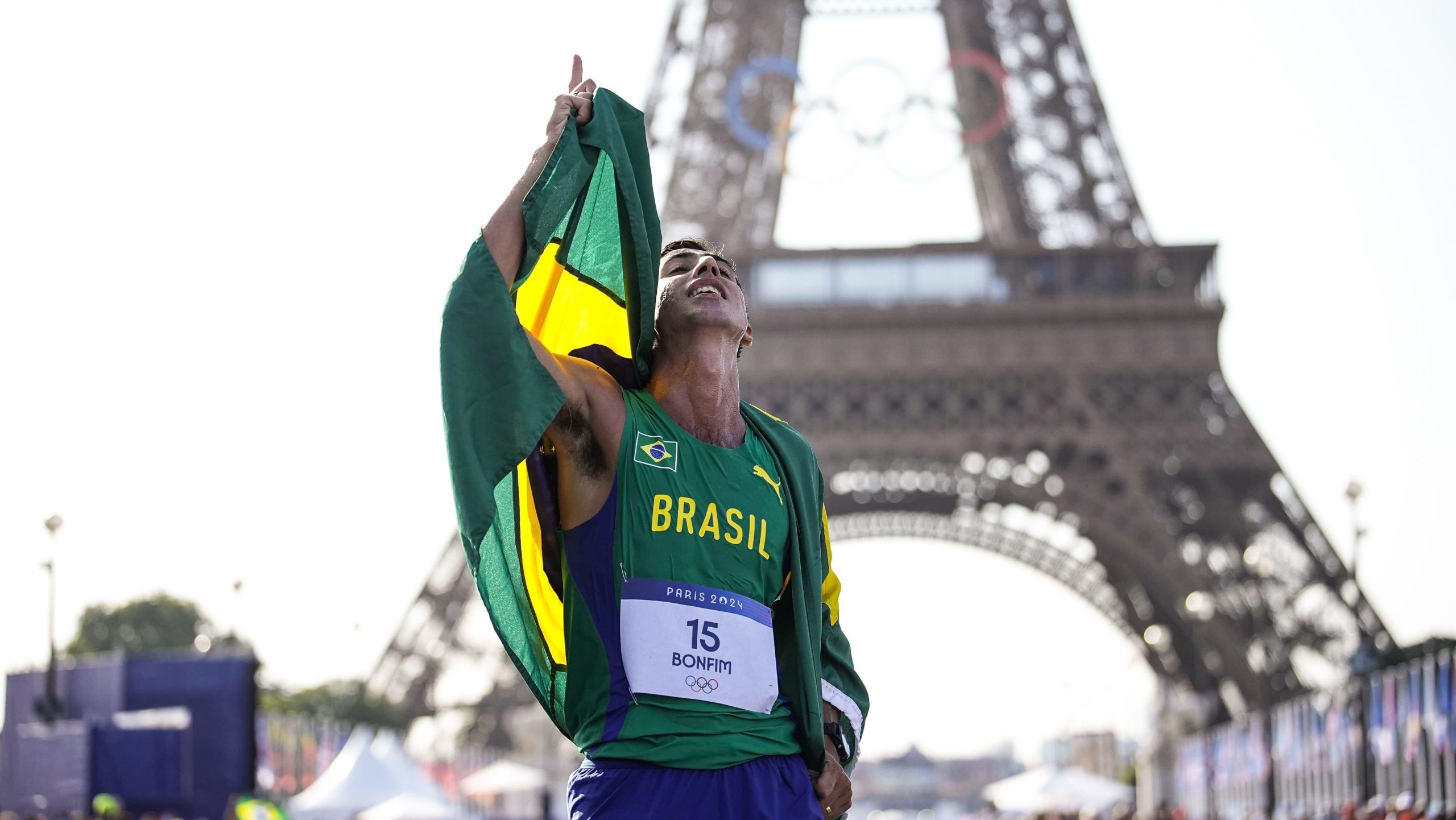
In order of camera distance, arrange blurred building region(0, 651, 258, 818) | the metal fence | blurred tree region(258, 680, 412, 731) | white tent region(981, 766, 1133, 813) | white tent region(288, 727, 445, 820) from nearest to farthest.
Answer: blurred building region(0, 651, 258, 818), the metal fence, white tent region(288, 727, 445, 820), white tent region(981, 766, 1133, 813), blurred tree region(258, 680, 412, 731)

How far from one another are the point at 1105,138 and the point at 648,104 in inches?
365

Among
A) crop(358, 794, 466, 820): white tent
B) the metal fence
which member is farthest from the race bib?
crop(358, 794, 466, 820): white tent

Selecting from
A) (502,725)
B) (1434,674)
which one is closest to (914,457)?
(502,725)

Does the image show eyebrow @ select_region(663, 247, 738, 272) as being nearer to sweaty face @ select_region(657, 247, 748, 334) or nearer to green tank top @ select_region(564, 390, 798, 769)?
sweaty face @ select_region(657, 247, 748, 334)

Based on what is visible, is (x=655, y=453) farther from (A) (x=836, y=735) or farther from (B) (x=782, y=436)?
(A) (x=836, y=735)

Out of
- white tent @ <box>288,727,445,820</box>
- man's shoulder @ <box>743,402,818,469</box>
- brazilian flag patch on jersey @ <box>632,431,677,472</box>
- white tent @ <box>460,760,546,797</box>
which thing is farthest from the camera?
white tent @ <box>460,760,546,797</box>

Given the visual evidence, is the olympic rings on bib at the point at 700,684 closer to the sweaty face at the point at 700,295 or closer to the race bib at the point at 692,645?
the race bib at the point at 692,645

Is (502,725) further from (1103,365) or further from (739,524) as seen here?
(739,524)

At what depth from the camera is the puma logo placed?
362cm

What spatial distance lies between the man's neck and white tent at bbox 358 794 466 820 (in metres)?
18.7

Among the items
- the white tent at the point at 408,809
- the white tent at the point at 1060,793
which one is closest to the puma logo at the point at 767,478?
the white tent at the point at 408,809

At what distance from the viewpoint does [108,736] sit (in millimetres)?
18812

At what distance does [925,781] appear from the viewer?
113125mm

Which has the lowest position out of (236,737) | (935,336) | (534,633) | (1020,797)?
(1020,797)
